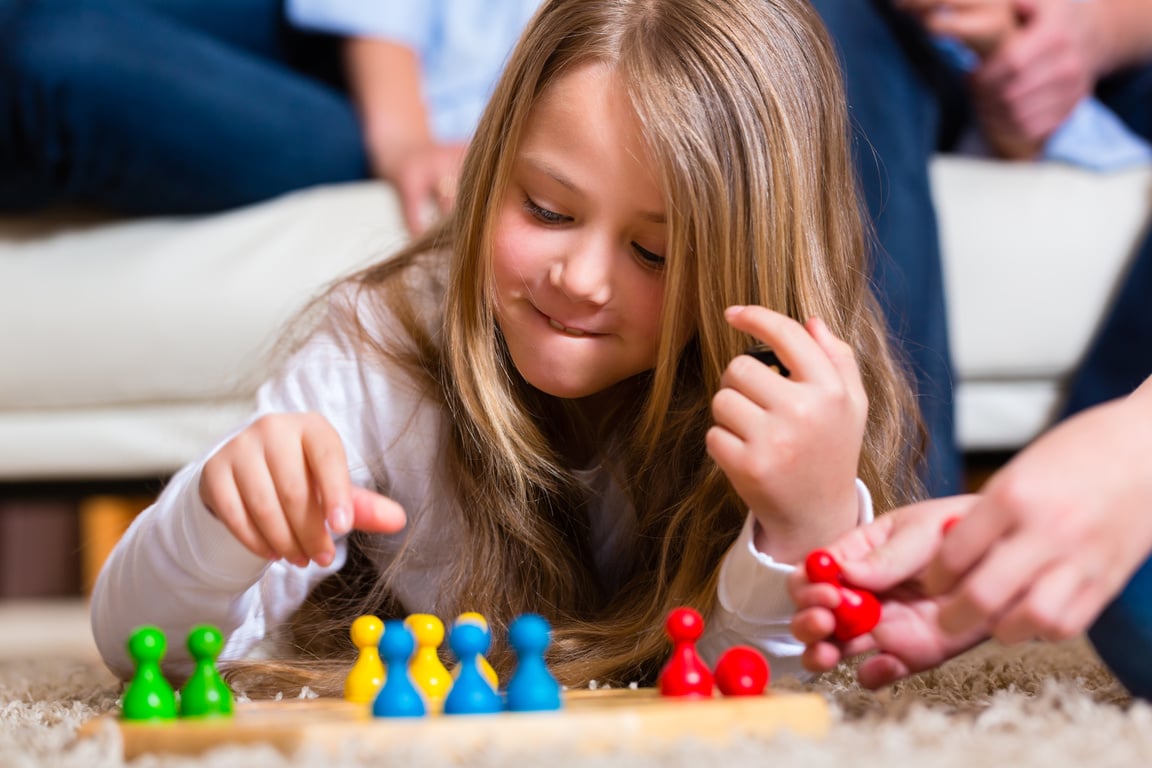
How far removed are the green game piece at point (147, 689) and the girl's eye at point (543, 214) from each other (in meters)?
0.35

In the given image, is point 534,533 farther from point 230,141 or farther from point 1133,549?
point 230,141

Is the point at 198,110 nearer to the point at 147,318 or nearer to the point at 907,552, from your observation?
Result: the point at 147,318

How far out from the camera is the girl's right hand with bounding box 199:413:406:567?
0.64 m

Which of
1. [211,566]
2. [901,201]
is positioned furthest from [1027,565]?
[901,201]

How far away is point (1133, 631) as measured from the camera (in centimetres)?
59

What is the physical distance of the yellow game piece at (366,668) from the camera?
0.63 meters

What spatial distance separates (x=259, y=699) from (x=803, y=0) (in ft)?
1.94

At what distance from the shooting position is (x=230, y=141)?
1.18m

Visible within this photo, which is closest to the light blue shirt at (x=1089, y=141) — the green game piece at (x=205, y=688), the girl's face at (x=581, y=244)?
the girl's face at (x=581, y=244)

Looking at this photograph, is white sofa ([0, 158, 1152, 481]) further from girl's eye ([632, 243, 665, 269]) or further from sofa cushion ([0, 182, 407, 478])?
girl's eye ([632, 243, 665, 269])

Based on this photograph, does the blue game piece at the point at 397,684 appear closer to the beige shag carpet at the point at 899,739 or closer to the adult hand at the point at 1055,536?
the beige shag carpet at the point at 899,739

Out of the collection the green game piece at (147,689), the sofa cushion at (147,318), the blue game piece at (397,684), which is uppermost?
the blue game piece at (397,684)

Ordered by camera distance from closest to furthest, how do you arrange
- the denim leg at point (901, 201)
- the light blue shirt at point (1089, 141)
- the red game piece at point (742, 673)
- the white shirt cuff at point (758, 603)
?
the red game piece at point (742, 673) < the white shirt cuff at point (758, 603) < the denim leg at point (901, 201) < the light blue shirt at point (1089, 141)

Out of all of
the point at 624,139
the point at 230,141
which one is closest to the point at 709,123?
the point at 624,139
